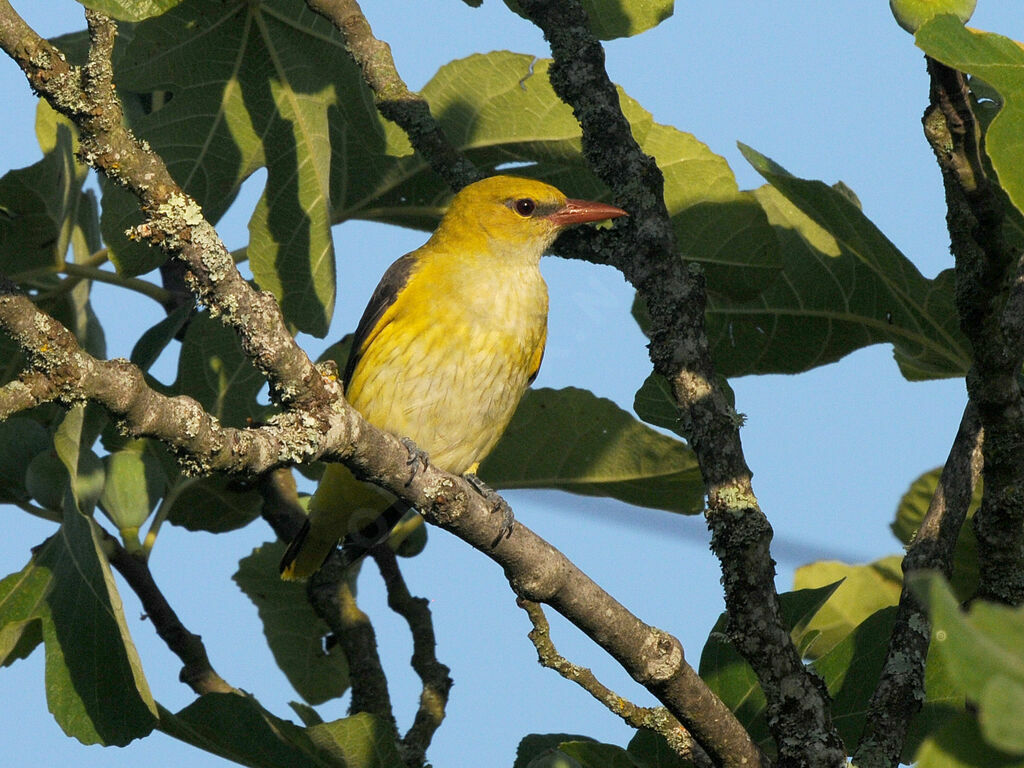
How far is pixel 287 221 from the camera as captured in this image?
3.43m

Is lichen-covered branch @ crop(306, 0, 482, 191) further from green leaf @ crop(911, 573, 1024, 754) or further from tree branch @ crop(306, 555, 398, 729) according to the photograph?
green leaf @ crop(911, 573, 1024, 754)

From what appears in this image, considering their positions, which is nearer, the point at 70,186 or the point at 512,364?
the point at 70,186

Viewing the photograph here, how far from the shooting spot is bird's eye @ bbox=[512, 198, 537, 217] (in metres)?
4.20

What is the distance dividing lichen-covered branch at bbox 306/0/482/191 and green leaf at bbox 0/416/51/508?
1.35 m

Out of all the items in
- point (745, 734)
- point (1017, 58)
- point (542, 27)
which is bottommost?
point (745, 734)

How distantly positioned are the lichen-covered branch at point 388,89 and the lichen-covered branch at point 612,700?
1.25 meters

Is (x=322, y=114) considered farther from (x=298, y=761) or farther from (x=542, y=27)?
(x=298, y=761)

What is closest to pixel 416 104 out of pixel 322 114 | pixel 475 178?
pixel 475 178

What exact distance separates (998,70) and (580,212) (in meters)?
1.96

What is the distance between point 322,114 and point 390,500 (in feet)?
4.66

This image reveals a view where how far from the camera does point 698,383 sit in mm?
2592

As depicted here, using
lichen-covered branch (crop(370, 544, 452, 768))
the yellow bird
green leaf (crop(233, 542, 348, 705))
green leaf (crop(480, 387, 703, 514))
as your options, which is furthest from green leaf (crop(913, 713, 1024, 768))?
green leaf (crop(233, 542, 348, 705))

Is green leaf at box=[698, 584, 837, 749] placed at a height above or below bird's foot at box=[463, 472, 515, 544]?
below

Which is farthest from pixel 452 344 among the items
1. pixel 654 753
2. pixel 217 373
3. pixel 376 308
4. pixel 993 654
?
pixel 993 654
